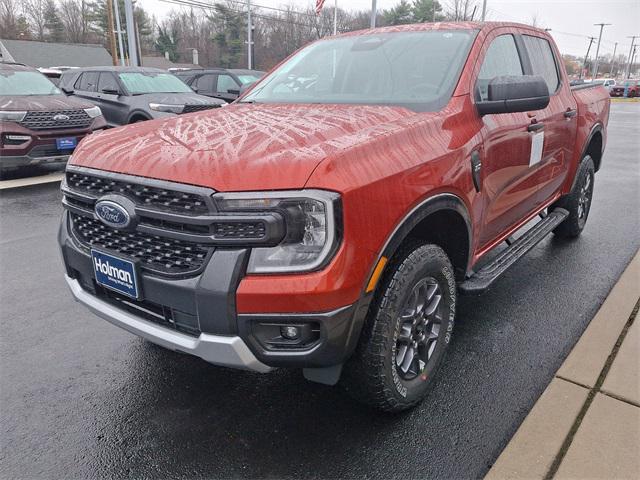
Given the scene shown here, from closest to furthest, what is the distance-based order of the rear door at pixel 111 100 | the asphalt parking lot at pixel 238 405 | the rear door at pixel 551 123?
the asphalt parking lot at pixel 238 405
the rear door at pixel 551 123
the rear door at pixel 111 100

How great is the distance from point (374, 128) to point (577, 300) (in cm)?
237

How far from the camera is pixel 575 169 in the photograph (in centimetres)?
455

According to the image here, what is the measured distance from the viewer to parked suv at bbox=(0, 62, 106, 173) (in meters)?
7.53

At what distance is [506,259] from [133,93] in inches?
356

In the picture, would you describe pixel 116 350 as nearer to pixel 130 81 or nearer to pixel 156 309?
pixel 156 309

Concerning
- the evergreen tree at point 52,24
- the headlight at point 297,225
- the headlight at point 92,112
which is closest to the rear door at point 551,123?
the headlight at point 297,225

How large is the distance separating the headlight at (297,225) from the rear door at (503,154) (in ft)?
4.18

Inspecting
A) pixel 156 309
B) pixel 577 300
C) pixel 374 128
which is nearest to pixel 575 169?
pixel 577 300

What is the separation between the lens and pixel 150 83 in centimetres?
1057

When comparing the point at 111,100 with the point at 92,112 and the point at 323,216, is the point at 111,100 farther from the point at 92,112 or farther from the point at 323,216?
the point at 323,216

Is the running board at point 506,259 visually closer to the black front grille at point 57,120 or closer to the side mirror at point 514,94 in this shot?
the side mirror at point 514,94

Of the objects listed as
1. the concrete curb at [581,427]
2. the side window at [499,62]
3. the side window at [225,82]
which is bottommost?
the concrete curb at [581,427]

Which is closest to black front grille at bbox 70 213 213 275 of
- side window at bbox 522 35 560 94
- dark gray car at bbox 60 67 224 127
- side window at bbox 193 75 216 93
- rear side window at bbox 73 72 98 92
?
side window at bbox 522 35 560 94

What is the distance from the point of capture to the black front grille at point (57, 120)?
7668 millimetres
